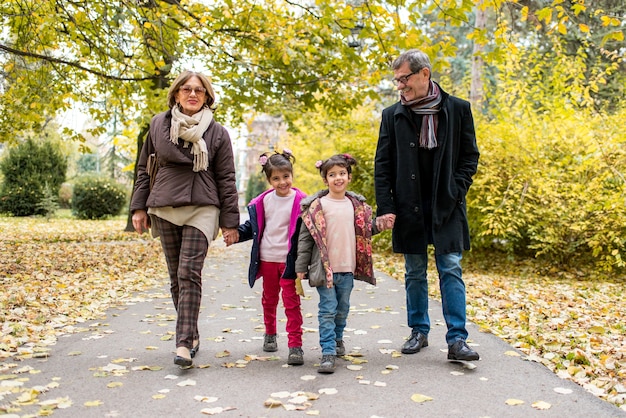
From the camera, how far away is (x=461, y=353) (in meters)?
4.50

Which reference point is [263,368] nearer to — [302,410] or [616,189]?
[302,410]

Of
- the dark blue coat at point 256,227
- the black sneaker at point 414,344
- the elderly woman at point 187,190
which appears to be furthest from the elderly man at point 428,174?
the elderly woman at point 187,190

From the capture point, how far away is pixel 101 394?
3914 mm

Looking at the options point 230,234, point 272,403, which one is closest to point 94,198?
point 230,234

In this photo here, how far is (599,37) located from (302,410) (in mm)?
23707

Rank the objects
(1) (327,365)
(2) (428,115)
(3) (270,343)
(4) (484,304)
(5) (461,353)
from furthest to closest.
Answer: (4) (484,304), (3) (270,343), (2) (428,115), (5) (461,353), (1) (327,365)

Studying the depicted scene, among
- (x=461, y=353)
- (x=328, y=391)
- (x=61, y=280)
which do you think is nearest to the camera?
(x=328, y=391)

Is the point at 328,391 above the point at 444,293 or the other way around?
the other way around

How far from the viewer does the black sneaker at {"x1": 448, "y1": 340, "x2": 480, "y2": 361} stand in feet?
14.7

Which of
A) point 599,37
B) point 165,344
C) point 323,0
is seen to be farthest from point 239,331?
point 599,37

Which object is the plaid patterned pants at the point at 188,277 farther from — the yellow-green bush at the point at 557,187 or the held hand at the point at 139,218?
the yellow-green bush at the point at 557,187

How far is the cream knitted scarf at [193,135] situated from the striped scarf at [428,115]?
1493 millimetres

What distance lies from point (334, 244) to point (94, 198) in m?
28.6

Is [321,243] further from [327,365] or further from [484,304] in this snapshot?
[484,304]
